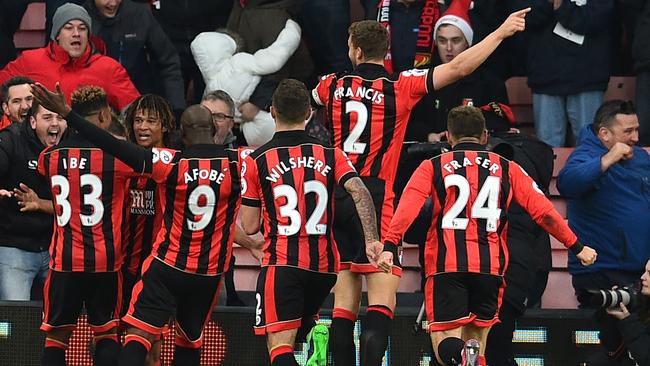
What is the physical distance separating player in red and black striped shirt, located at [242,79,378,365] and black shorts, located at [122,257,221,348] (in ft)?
1.95

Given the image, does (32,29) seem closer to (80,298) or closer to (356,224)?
(80,298)

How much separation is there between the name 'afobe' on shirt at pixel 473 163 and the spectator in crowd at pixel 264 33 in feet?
9.80

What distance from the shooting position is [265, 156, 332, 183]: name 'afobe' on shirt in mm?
9336

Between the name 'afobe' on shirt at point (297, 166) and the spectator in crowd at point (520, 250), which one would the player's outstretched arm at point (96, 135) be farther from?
the spectator in crowd at point (520, 250)

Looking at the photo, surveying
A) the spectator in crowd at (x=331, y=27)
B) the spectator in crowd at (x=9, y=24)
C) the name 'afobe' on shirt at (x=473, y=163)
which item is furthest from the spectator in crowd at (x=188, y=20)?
the name 'afobe' on shirt at (x=473, y=163)

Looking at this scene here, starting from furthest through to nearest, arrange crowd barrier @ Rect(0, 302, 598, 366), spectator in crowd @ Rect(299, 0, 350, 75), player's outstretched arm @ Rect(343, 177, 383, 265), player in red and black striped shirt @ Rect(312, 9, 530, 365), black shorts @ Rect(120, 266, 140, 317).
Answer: spectator in crowd @ Rect(299, 0, 350, 75), crowd barrier @ Rect(0, 302, 598, 366), black shorts @ Rect(120, 266, 140, 317), player in red and black striped shirt @ Rect(312, 9, 530, 365), player's outstretched arm @ Rect(343, 177, 383, 265)

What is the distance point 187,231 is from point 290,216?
0.78 metres

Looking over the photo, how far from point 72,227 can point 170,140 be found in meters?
0.91

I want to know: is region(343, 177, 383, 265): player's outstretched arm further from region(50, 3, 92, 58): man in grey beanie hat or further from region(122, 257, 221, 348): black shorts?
region(50, 3, 92, 58): man in grey beanie hat

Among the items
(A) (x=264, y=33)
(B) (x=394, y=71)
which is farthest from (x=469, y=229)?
(A) (x=264, y=33)

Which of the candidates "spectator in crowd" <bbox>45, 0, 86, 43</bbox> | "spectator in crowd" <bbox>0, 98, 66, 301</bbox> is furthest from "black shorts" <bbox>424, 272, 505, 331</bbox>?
"spectator in crowd" <bbox>45, 0, 86, 43</bbox>

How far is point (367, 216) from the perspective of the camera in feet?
29.9

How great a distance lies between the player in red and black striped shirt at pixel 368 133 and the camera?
9.79 metres

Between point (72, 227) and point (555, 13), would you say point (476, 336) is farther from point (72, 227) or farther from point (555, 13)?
point (555, 13)
